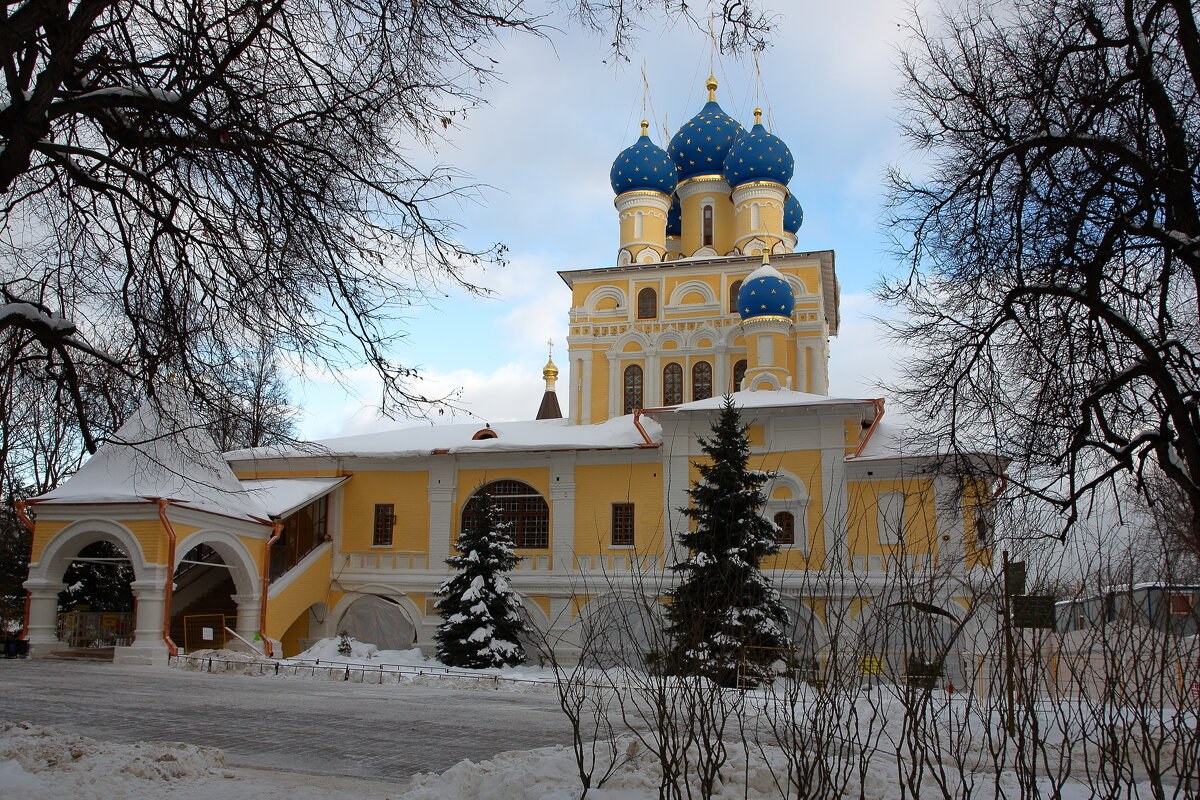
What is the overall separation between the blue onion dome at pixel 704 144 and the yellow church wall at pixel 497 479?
13.2 m

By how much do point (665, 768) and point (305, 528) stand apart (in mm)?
20964

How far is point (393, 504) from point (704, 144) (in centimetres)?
1543

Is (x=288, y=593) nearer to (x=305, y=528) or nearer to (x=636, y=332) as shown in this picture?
(x=305, y=528)

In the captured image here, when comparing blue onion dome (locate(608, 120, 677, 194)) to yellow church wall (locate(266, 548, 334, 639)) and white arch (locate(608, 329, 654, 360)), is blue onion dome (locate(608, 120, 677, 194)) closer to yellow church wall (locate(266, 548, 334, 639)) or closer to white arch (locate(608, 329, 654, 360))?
white arch (locate(608, 329, 654, 360))

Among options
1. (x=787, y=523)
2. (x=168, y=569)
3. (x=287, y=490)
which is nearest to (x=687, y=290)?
(x=787, y=523)

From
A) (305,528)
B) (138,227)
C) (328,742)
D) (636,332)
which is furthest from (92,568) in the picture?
(138,227)

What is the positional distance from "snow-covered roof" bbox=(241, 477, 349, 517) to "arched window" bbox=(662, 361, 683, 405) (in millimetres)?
9319

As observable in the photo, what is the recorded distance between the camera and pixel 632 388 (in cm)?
2953

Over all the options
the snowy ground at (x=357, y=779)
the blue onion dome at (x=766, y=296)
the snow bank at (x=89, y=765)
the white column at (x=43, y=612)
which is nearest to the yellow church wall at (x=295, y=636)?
the white column at (x=43, y=612)

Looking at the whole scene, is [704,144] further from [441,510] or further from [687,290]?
[441,510]

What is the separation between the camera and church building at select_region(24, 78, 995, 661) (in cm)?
1878

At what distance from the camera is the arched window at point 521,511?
23.8 meters

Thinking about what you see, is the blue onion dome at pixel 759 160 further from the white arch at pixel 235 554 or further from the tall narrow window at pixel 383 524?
the white arch at pixel 235 554

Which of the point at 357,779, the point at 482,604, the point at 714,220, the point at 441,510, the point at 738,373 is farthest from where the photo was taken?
the point at 714,220
